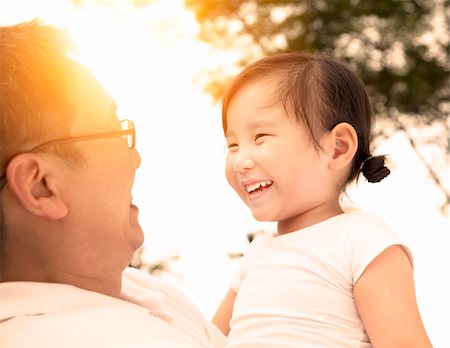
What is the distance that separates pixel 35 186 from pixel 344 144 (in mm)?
913

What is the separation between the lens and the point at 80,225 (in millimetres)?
1980

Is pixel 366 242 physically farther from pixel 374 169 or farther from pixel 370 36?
pixel 370 36

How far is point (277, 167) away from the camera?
224 cm

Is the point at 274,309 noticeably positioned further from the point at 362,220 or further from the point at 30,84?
the point at 30,84

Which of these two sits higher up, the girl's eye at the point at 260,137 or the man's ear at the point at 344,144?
the girl's eye at the point at 260,137

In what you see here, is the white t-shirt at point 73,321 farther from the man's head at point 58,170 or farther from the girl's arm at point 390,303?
the girl's arm at point 390,303

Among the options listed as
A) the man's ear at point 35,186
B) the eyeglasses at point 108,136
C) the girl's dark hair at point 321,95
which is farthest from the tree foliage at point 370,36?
the man's ear at point 35,186

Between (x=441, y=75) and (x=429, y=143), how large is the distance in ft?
3.69

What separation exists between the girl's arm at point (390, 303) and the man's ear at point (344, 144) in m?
0.35

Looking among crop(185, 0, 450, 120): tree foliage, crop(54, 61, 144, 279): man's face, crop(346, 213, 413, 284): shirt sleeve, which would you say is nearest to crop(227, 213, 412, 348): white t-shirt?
crop(346, 213, 413, 284): shirt sleeve

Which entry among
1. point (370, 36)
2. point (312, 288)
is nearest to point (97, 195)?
point (312, 288)

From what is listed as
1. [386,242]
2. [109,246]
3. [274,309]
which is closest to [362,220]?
[386,242]

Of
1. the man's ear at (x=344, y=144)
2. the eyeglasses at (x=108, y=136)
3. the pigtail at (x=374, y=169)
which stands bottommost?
the pigtail at (x=374, y=169)

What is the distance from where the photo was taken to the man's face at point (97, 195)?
1.97m
